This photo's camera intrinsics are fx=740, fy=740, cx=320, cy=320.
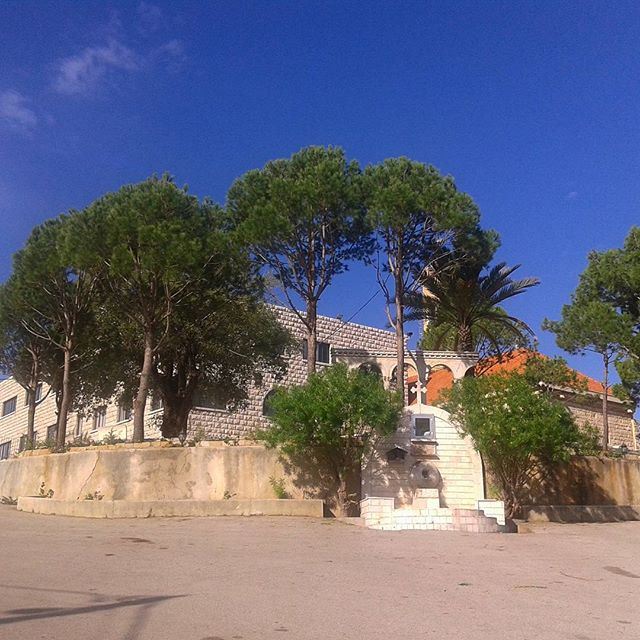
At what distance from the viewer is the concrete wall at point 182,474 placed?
52.2 feet

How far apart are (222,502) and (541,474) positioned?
7.68 m

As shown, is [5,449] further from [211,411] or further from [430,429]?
[430,429]

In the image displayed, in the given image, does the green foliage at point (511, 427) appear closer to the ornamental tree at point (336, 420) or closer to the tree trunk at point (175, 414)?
the ornamental tree at point (336, 420)

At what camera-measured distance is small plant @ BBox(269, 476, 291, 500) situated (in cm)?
1583

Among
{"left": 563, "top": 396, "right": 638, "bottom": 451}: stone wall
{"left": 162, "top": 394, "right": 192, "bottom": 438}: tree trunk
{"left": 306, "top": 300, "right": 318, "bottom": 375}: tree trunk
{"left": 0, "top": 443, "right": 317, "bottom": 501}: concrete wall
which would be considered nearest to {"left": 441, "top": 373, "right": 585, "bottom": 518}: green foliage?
{"left": 306, "top": 300, "right": 318, "bottom": 375}: tree trunk

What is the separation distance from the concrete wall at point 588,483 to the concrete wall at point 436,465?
1670 mm

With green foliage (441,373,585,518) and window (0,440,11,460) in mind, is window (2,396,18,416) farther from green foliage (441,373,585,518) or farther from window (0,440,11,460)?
green foliage (441,373,585,518)

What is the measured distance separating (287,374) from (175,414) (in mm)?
11198

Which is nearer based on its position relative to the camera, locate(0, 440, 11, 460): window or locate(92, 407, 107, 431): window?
locate(92, 407, 107, 431): window

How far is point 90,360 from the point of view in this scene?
2198 centimetres

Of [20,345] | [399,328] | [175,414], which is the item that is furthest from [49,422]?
[399,328]

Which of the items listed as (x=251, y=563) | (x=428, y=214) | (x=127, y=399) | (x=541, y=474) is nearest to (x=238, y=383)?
(x=127, y=399)

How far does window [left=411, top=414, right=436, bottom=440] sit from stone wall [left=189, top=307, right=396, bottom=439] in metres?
11.2

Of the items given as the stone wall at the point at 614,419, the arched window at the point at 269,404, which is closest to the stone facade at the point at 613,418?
the stone wall at the point at 614,419
